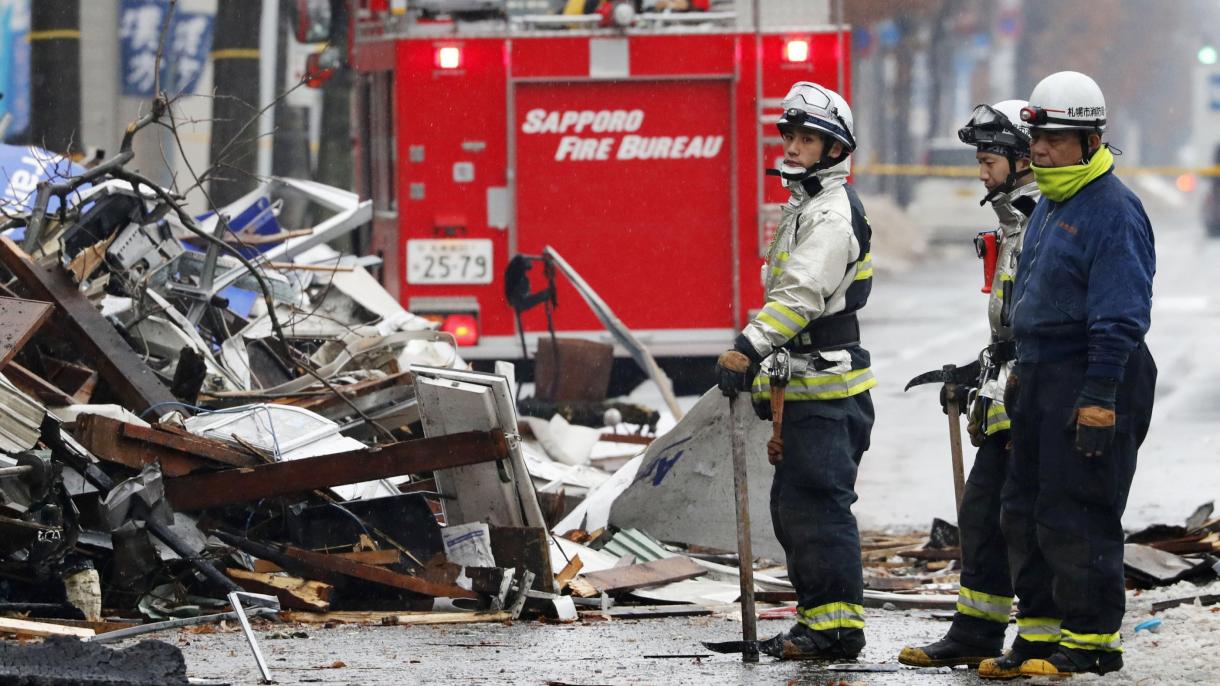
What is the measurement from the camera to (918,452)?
13.5m

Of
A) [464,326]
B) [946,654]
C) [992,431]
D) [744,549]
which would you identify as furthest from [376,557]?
[464,326]

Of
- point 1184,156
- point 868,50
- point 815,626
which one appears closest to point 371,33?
point 815,626

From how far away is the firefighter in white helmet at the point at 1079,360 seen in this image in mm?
5797

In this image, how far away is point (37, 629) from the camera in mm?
6422

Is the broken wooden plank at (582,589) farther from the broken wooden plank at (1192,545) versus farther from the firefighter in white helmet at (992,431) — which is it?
the broken wooden plank at (1192,545)

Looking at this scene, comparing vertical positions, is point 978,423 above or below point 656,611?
above

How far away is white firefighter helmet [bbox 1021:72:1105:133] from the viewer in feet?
19.4

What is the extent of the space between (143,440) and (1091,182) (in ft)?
11.8

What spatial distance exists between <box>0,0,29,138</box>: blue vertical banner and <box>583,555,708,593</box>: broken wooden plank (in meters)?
14.7

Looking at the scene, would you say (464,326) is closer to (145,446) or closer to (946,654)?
(145,446)

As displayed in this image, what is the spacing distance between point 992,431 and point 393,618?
221cm

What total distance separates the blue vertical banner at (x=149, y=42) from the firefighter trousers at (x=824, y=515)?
1555cm

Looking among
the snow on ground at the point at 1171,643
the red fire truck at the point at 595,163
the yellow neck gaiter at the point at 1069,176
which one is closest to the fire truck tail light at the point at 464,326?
the red fire truck at the point at 595,163

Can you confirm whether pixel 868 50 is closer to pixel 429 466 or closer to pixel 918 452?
pixel 918 452
